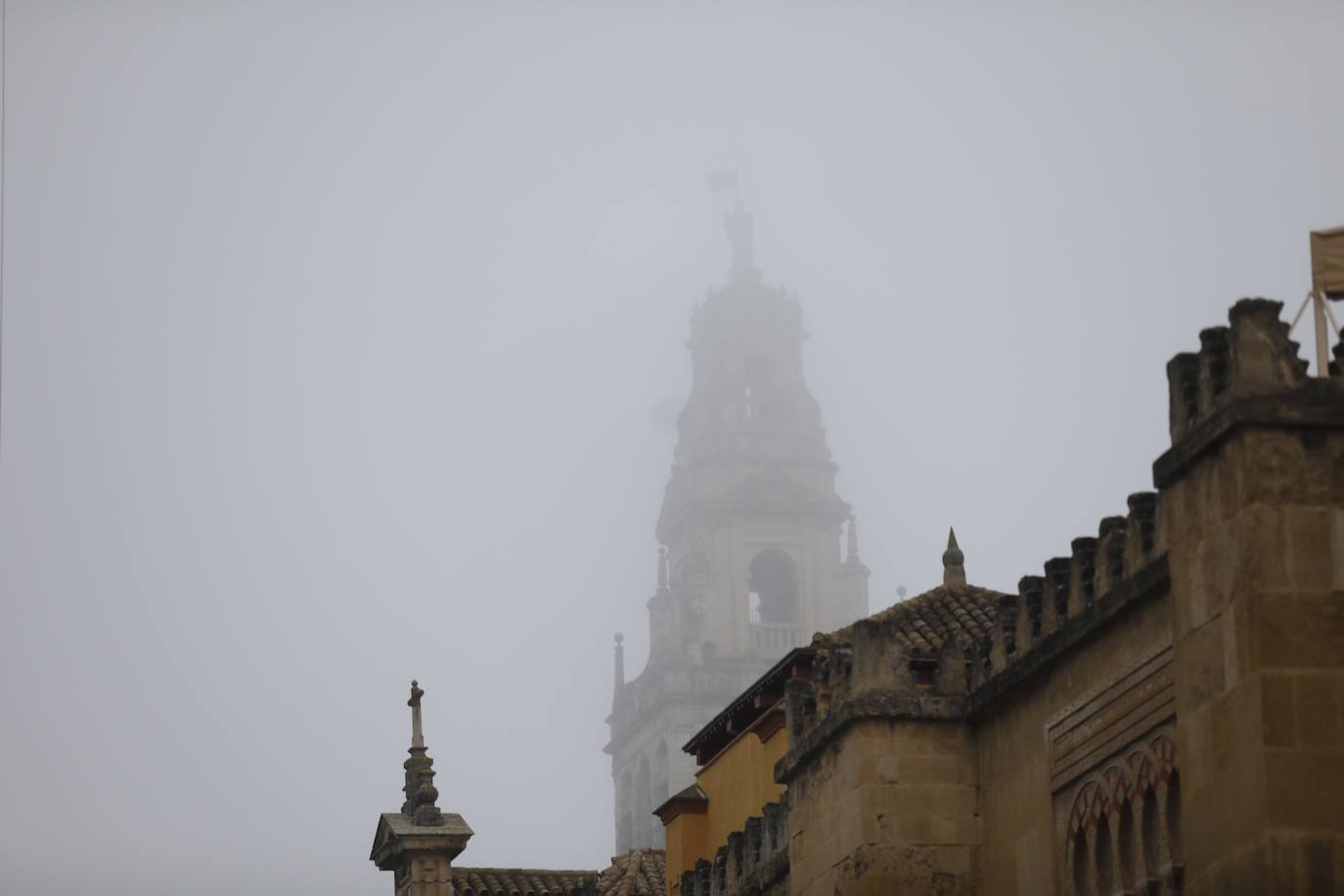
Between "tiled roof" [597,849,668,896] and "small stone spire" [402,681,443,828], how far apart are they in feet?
9.31

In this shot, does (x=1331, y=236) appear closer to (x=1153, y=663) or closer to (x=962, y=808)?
(x=1153, y=663)

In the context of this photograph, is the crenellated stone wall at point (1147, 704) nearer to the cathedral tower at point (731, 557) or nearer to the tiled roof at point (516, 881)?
the tiled roof at point (516, 881)

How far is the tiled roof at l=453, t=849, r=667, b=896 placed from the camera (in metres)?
46.6

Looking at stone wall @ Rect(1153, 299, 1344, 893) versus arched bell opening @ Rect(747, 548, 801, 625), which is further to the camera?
arched bell opening @ Rect(747, 548, 801, 625)

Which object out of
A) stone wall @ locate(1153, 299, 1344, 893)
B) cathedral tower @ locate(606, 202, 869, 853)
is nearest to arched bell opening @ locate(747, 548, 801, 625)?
cathedral tower @ locate(606, 202, 869, 853)

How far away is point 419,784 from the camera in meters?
46.8

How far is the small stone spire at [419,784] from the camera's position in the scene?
46344mm

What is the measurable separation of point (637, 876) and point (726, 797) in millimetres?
5188

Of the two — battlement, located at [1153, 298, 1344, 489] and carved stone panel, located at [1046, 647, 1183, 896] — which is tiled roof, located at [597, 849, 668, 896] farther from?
battlement, located at [1153, 298, 1344, 489]

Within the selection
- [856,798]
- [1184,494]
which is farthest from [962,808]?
[1184,494]

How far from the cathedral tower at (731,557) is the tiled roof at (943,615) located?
219 ft

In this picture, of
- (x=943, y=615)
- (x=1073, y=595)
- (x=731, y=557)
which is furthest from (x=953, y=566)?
(x=731, y=557)

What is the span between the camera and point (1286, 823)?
74.2 feet

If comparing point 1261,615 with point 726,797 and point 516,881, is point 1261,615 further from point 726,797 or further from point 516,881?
point 516,881
